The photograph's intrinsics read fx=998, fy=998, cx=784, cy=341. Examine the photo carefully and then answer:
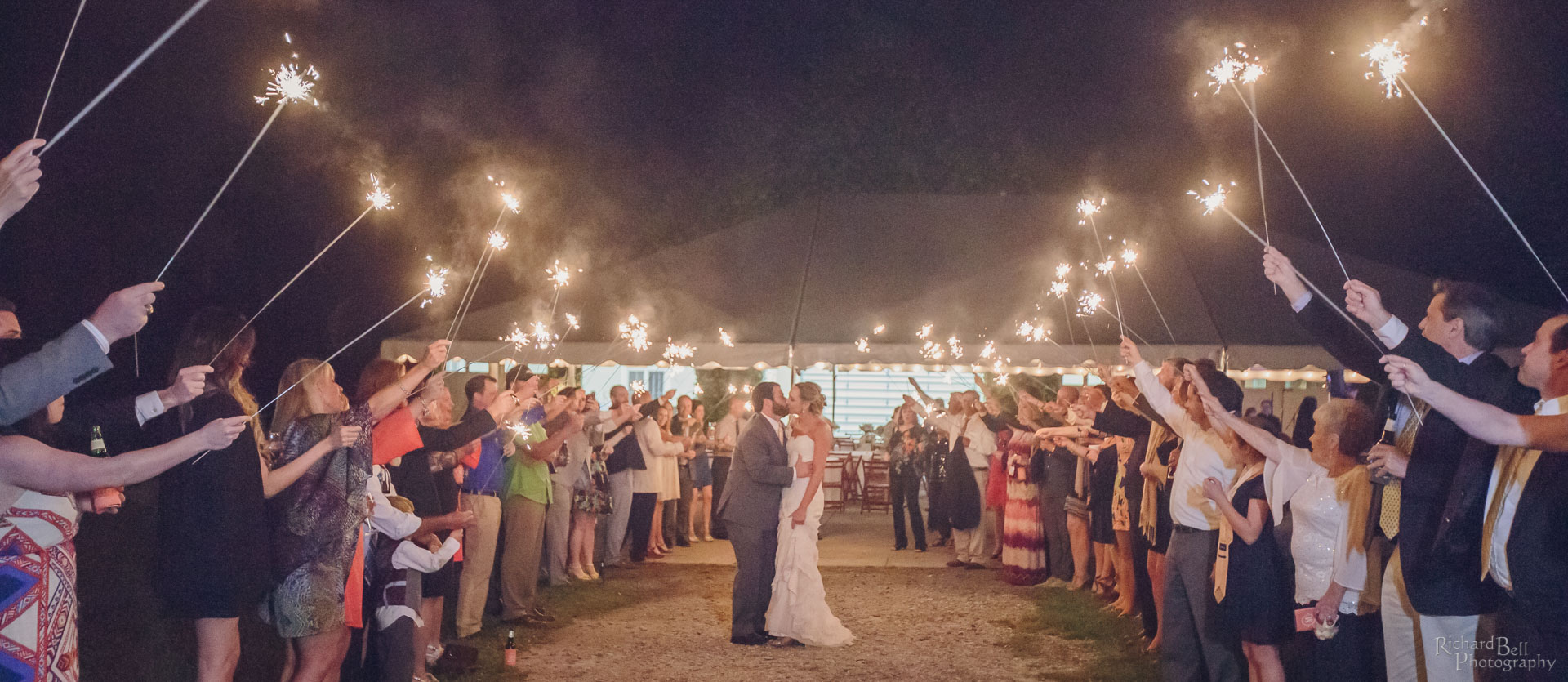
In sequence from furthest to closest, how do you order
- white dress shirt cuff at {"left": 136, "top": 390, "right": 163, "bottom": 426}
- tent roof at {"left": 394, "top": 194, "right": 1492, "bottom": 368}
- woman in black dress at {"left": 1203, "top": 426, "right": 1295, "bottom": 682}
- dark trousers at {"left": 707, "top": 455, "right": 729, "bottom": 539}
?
dark trousers at {"left": 707, "top": 455, "right": 729, "bottom": 539}, tent roof at {"left": 394, "top": 194, "right": 1492, "bottom": 368}, woman in black dress at {"left": 1203, "top": 426, "right": 1295, "bottom": 682}, white dress shirt cuff at {"left": 136, "top": 390, "right": 163, "bottom": 426}

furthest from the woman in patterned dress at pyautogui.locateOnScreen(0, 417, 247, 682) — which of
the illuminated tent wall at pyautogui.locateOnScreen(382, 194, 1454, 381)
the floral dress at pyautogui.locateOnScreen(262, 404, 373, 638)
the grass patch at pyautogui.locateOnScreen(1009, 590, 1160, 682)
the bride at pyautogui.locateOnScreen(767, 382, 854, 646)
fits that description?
the illuminated tent wall at pyautogui.locateOnScreen(382, 194, 1454, 381)

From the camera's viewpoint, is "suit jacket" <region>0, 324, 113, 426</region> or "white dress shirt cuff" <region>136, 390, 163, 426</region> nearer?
"suit jacket" <region>0, 324, 113, 426</region>

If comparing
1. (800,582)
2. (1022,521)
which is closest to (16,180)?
(800,582)

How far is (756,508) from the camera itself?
25.1 feet

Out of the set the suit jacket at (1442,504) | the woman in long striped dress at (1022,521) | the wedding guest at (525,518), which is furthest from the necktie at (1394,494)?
the woman in long striped dress at (1022,521)

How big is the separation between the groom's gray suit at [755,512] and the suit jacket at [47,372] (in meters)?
5.24

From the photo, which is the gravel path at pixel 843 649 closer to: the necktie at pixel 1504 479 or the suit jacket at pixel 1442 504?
the suit jacket at pixel 1442 504

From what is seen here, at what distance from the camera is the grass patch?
6918mm

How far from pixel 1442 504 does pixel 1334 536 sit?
3.67ft

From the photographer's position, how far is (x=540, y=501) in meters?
8.62

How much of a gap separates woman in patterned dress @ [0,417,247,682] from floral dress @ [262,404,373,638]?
112cm

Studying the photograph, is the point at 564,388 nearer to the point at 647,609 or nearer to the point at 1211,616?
the point at 647,609

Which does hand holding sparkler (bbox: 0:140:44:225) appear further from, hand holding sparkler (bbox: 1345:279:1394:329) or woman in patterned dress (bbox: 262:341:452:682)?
hand holding sparkler (bbox: 1345:279:1394:329)

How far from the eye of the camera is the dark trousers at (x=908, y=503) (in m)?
13.4
